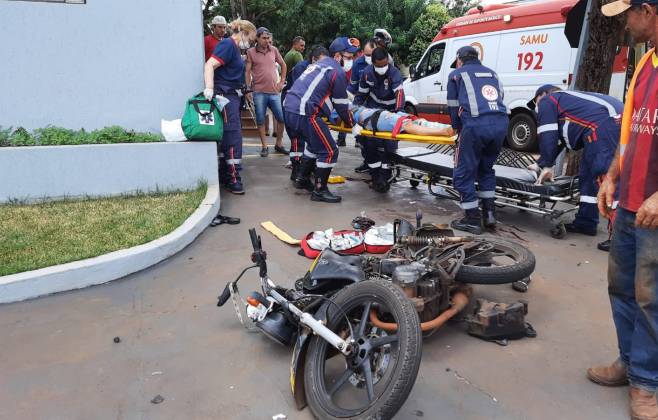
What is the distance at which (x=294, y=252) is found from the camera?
4.61 meters

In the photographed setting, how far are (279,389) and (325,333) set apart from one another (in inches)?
19.2

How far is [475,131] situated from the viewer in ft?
16.7

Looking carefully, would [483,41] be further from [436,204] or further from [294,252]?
[294,252]

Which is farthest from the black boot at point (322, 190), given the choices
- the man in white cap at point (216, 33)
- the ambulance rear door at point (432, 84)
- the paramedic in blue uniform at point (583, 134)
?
the ambulance rear door at point (432, 84)

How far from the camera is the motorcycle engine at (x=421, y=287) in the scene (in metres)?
2.90

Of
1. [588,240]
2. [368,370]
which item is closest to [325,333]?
[368,370]

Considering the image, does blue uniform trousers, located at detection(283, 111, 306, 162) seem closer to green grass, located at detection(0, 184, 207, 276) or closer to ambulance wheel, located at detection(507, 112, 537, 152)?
green grass, located at detection(0, 184, 207, 276)

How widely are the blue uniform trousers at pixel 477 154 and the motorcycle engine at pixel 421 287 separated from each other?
2.44 metres

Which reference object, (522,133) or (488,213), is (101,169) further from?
(522,133)

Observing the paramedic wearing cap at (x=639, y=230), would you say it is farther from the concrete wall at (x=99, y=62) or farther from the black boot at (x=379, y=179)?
the concrete wall at (x=99, y=62)

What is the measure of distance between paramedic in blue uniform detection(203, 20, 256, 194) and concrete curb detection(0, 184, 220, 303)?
6.54 ft

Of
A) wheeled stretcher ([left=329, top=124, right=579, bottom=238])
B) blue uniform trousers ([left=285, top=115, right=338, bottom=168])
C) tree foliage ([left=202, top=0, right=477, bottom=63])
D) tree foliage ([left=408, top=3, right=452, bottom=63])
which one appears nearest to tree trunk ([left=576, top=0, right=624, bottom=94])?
wheeled stretcher ([left=329, top=124, right=579, bottom=238])

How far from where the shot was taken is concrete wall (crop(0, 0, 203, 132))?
20.0ft

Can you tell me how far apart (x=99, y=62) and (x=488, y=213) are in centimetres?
511
